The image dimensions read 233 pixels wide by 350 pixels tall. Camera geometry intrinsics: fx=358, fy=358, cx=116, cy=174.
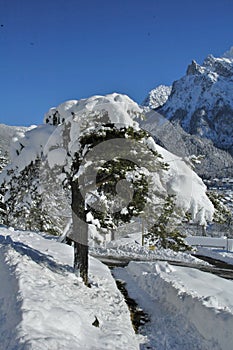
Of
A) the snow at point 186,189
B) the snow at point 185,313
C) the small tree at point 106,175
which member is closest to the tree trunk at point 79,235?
the small tree at point 106,175

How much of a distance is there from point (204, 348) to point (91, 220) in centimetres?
530

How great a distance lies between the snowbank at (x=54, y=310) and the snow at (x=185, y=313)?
0.86m

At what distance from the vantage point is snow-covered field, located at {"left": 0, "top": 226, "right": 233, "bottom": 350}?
6.00 metres

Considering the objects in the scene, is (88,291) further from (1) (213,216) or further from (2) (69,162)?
(1) (213,216)

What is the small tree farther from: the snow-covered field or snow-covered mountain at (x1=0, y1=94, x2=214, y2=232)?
the snow-covered field

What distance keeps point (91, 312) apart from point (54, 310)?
1453mm

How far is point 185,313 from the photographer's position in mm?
9305

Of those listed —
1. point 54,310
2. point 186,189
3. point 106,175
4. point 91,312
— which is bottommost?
point 91,312

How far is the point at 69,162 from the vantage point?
11070 millimetres

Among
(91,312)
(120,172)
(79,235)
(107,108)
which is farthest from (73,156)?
(91,312)

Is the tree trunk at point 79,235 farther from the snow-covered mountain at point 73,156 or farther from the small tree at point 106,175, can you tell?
the snow-covered mountain at point 73,156

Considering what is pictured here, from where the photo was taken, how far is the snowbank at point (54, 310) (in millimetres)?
5680

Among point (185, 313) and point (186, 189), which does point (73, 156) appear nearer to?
point (186, 189)

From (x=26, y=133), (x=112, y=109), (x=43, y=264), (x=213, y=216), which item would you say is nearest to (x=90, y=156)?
(x=112, y=109)
